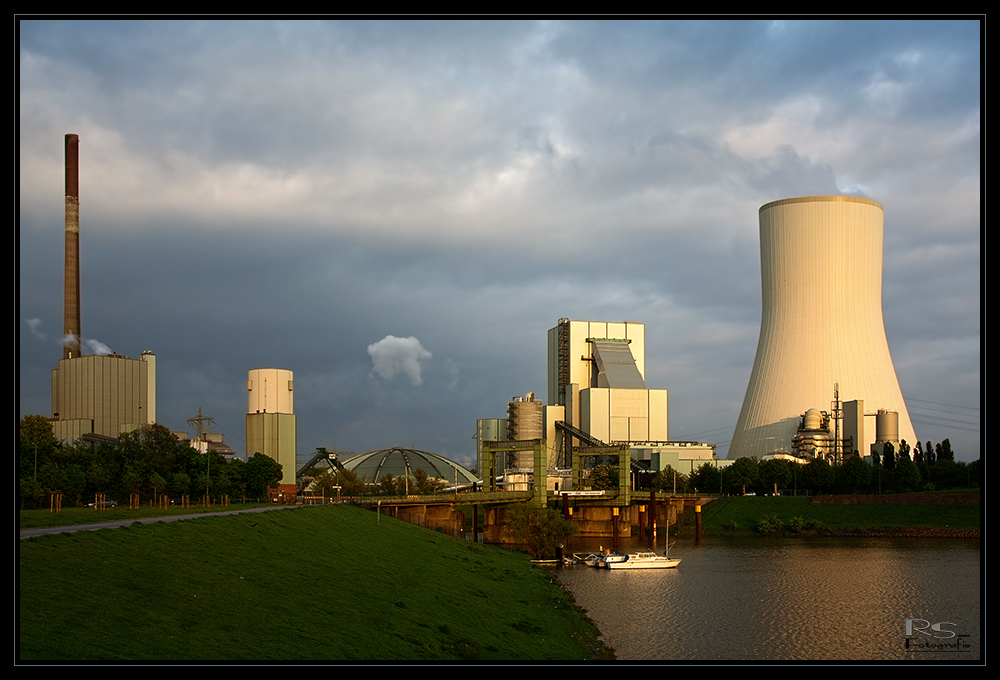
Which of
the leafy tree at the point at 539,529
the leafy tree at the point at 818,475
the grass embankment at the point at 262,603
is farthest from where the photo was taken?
the leafy tree at the point at 818,475

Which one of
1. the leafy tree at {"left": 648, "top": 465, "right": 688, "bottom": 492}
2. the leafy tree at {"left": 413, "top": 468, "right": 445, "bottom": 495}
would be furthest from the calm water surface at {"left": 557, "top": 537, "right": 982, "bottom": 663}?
the leafy tree at {"left": 413, "top": 468, "right": 445, "bottom": 495}

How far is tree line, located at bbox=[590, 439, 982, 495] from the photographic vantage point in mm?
91500

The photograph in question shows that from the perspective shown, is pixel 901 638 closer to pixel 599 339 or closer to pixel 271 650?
pixel 271 650

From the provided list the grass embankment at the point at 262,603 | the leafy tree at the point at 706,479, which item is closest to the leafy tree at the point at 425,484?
the leafy tree at the point at 706,479

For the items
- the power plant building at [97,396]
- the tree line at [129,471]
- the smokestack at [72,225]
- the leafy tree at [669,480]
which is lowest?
the leafy tree at [669,480]

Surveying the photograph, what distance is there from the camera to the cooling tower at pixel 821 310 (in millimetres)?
97188

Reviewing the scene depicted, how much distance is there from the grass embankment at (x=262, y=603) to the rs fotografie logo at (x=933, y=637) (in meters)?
11.7

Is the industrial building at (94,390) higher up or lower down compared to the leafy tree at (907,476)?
higher up

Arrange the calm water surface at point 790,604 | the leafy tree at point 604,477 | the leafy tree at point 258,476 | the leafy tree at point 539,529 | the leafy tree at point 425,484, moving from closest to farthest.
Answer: the calm water surface at point 790,604, the leafy tree at point 539,529, the leafy tree at point 258,476, the leafy tree at point 604,477, the leafy tree at point 425,484

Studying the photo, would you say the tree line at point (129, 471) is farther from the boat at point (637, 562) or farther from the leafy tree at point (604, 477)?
the leafy tree at point (604, 477)

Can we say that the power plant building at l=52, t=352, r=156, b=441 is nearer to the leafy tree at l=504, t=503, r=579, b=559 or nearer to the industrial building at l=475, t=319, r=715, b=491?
the industrial building at l=475, t=319, r=715, b=491

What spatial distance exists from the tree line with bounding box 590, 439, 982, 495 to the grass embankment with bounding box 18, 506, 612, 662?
62447mm

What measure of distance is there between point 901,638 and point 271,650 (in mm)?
24319

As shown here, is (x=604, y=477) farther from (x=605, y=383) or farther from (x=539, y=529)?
(x=539, y=529)
